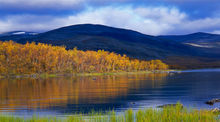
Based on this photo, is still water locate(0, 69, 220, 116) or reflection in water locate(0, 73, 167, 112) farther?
reflection in water locate(0, 73, 167, 112)

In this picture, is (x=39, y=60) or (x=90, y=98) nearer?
(x=90, y=98)

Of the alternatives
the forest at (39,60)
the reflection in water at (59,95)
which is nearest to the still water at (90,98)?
the reflection in water at (59,95)

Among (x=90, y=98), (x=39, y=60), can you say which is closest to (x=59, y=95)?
(x=90, y=98)

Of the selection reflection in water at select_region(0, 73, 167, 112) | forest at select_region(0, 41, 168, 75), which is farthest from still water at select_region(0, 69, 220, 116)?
forest at select_region(0, 41, 168, 75)

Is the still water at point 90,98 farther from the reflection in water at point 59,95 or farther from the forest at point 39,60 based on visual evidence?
the forest at point 39,60

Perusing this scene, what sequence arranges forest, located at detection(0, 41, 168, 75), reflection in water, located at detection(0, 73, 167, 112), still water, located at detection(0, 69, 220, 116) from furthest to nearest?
forest, located at detection(0, 41, 168, 75), reflection in water, located at detection(0, 73, 167, 112), still water, located at detection(0, 69, 220, 116)

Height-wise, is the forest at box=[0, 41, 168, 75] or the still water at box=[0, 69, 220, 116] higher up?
the forest at box=[0, 41, 168, 75]

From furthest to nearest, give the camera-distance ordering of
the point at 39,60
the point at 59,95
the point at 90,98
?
1. the point at 39,60
2. the point at 59,95
3. the point at 90,98

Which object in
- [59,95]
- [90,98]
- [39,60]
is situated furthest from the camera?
[39,60]

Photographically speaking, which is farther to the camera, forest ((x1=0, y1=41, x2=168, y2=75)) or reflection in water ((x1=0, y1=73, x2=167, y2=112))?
forest ((x1=0, y1=41, x2=168, y2=75))

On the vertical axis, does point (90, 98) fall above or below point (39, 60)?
below

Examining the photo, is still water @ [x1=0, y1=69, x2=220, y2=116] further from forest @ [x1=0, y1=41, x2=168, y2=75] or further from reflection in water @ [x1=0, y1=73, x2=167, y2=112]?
forest @ [x1=0, y1=41, x2=168, y2=75]

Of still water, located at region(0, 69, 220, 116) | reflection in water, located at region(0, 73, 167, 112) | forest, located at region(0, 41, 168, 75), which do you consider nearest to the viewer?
still water, located at region(0, 69, 220, 116)

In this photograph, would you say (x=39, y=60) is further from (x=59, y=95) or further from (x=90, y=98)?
(x=90, y=98)
